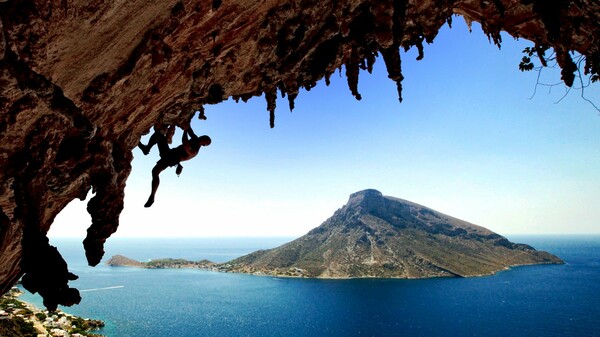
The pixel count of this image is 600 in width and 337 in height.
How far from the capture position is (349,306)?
11875 centimetres

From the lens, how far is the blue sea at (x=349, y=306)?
88.6 metres

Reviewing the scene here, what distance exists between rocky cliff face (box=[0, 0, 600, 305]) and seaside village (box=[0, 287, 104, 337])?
181 feet

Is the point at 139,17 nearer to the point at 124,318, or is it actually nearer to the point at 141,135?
the point at 141,135

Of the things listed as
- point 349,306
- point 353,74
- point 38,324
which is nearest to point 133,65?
point 353,74

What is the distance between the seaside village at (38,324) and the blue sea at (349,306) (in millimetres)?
8165

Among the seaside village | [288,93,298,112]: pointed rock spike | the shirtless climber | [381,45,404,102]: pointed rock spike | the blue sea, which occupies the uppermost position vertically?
[381,45,404,102]: pointed rock spike

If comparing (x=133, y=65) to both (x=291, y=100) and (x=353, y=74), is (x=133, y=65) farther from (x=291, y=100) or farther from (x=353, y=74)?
(x=353, y=74)

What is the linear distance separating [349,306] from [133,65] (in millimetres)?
127219

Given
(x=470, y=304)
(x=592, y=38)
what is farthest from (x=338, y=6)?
(x=470, y=304)

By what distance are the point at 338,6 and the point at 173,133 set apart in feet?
28.4

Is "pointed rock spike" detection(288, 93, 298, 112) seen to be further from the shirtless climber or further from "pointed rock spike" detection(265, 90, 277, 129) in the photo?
the shirtless climber

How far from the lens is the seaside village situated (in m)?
49.7

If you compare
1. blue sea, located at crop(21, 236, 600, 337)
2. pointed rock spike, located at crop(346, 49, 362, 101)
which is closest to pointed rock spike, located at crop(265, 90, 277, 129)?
pointed rock spike, located at crop(346, 49, 362, 101)

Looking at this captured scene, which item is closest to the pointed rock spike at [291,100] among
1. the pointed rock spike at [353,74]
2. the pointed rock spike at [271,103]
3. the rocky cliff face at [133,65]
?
the rocky cliff face at [133,65]
